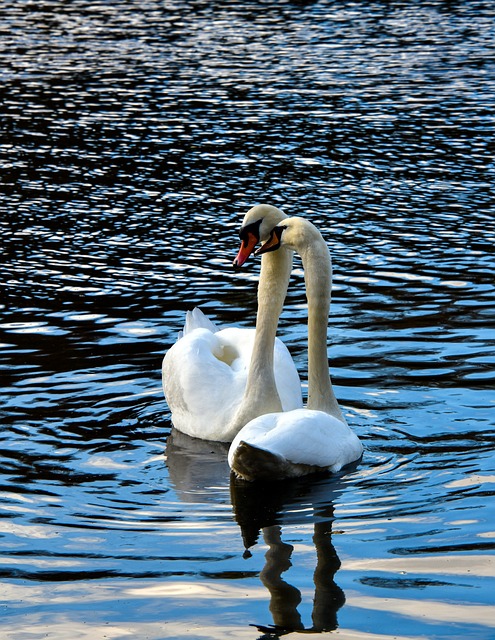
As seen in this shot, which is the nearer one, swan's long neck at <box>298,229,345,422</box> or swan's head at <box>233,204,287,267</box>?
swan's long neck at <box>298,229,345,422</box>

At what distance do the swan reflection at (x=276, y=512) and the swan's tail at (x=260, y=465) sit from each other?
0.32 ft

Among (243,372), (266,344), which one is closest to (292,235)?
(266,344)

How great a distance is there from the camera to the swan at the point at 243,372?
8.99 m

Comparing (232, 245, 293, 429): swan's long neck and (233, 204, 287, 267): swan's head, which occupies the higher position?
(233, 204, 287, 267): swan's head

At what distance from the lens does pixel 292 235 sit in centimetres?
871

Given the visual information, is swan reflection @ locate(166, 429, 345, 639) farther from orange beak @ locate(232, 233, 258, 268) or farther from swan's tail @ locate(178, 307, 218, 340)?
orange beak @ locate(232, 233, 258, 268)

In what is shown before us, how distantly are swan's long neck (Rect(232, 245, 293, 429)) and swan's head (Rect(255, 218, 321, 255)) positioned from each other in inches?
7.1

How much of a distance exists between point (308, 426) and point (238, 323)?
4.03 meters

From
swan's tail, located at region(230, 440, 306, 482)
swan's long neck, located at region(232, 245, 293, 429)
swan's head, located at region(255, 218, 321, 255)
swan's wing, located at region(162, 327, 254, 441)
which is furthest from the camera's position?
swan's wing, located at region(162, 327, 254, 441)

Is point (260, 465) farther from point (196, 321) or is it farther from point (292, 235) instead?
point (196, 321)

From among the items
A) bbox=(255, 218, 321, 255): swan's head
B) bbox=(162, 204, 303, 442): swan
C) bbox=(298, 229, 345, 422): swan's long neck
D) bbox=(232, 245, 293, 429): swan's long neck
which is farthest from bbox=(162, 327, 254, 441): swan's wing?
bbox=(255, 218, 321, 255): swan's head

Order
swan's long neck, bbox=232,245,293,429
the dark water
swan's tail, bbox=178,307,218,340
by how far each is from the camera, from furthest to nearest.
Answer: swan's tail, bbox=178,307,218,340 → swan's long neck, bbox=232,245,293,429 → the dark water

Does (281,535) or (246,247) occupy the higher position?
(246,247)

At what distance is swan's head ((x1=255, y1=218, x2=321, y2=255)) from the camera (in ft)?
28.3
